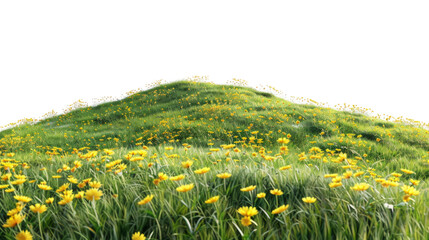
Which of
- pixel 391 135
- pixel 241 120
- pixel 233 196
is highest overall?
pixel 233 196

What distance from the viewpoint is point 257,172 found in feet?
9.18

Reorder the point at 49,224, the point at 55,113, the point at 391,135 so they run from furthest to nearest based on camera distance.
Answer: the point at 55,113 < the point at 391,135 < the point at 49,224

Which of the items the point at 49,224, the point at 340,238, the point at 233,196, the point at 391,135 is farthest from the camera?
the point at 391,135

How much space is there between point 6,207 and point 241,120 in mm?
7846

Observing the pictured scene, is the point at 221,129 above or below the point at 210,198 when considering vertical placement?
below

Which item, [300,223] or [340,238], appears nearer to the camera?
[340,238]

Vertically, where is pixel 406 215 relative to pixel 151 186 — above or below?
below

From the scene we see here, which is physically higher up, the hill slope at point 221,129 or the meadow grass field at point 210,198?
the meadow grass field at point 210,198

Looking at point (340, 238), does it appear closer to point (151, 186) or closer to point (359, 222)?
point (359, 222)

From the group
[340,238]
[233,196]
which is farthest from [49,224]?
[340,238]

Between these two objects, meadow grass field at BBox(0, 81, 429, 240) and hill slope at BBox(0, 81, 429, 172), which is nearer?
meadow grass field at BBox(0, 81, 429, 240)

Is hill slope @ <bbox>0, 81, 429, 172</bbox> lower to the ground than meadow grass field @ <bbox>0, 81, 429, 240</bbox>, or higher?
lower

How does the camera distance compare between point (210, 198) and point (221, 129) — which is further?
point (221, 129)

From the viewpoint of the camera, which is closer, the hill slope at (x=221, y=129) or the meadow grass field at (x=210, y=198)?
the meadow grass field at (x=210, y=198)
